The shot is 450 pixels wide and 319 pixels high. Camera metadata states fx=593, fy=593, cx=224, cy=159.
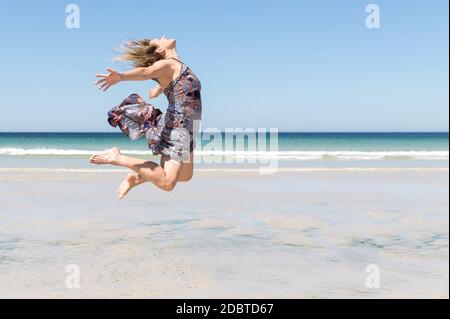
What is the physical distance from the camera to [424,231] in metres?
8.14

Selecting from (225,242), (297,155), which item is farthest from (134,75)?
(297,155)

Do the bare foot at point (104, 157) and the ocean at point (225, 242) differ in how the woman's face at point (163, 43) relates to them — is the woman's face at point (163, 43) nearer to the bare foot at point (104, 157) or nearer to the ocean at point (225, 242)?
the bare foot at point (104, 157)

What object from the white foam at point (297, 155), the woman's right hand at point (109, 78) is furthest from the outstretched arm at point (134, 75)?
the white foam at point (297, 155)

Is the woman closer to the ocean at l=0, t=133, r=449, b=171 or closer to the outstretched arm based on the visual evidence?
the outstretched arm

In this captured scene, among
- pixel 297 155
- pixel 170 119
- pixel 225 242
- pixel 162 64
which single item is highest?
pixel 162 64

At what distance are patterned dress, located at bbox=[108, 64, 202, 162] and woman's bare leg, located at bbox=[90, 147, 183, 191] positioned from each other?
4.4 inches

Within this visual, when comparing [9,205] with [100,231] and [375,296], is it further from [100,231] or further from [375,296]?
[375,296]

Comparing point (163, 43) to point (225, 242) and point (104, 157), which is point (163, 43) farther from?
point (225, 242)

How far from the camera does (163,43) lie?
619cm

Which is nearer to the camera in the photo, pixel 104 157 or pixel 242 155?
pixel 104 157

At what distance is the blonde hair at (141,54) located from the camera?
6266 millimetres

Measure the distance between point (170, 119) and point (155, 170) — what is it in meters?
0.57
